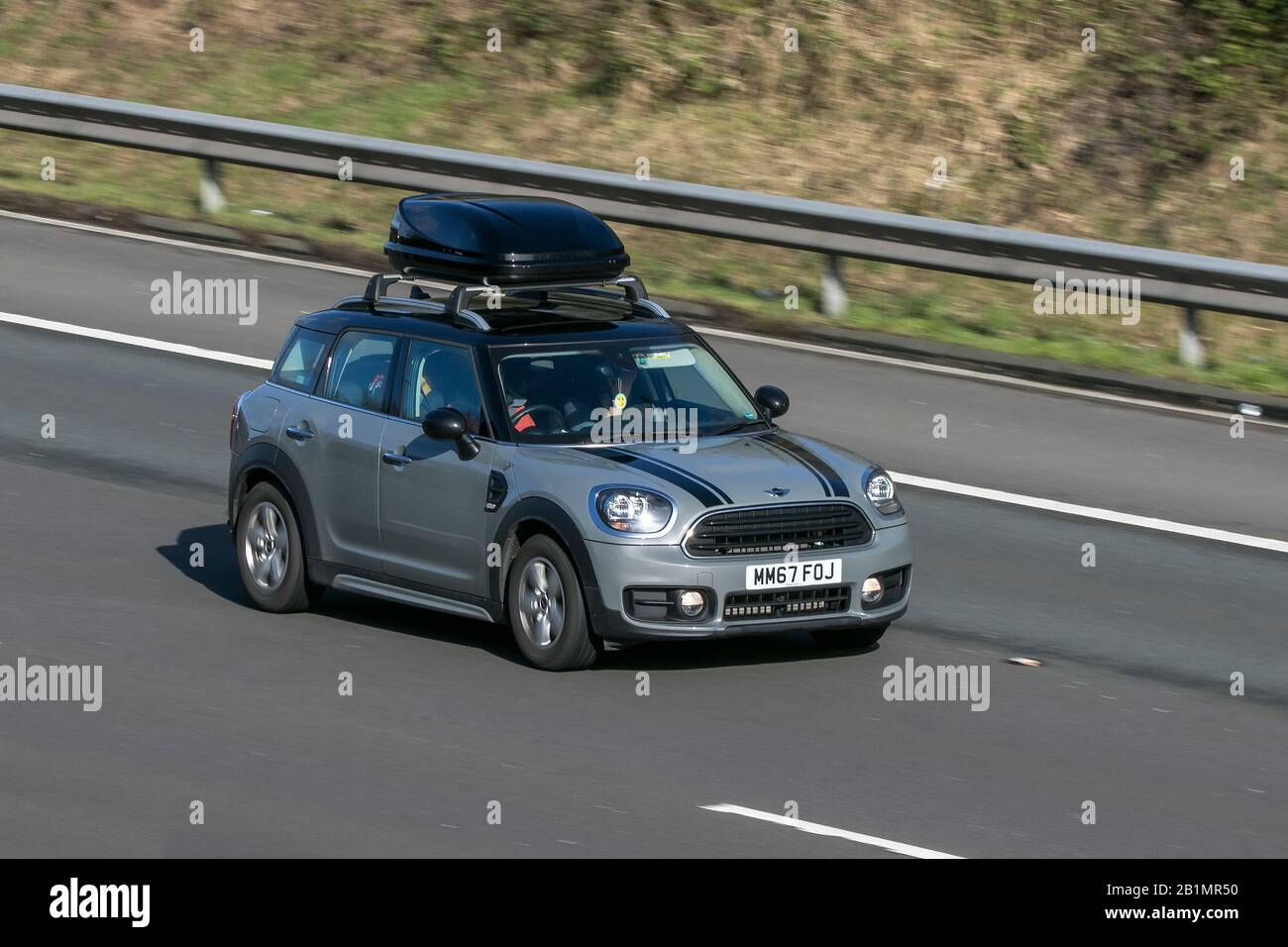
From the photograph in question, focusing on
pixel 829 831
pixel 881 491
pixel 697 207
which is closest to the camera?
pixel 829 831

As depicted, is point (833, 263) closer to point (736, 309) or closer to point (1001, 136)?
point (736, 309)

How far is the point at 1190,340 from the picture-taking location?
1766 centimetres

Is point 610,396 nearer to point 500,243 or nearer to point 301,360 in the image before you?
point 500,243

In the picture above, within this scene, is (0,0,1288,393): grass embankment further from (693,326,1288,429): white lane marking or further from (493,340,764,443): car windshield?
(493,340,764,443): car windshield

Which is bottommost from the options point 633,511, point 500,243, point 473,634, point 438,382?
point 473,634

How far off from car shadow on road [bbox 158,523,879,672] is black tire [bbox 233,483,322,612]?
0.47ft

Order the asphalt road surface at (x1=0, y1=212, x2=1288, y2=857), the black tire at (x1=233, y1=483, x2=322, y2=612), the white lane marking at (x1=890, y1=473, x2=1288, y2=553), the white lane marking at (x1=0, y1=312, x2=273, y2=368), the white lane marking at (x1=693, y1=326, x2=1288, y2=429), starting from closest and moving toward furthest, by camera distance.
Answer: the asphalt road surface at (x1=0, y1=212, x2=1288, y2=857)
the black tire at (x1=233, y1=483, x2=322, y2=612)
the white lane marking at (x1=890, y1=473, x2=1288, y2=553)
the white lane marking at (x1=693, y1=326, x2=1288, y2=429)
the white lane marking at (x1=0, y1=312, x2=273, y2=368)

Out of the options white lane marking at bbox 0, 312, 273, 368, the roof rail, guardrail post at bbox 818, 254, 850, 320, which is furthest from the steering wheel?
guardrail post at bbox 818, 254, 850, 320

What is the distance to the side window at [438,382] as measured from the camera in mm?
11078

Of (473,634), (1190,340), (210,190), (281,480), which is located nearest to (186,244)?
(210,190)

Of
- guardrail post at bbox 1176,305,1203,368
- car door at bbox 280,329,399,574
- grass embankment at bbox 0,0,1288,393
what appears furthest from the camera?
grass embankment at bbox 0,0,1288,393

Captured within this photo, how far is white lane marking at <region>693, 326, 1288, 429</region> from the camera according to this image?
1664 cm

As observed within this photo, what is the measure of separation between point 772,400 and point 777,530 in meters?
1.54

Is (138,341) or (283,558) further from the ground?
(138,341)
